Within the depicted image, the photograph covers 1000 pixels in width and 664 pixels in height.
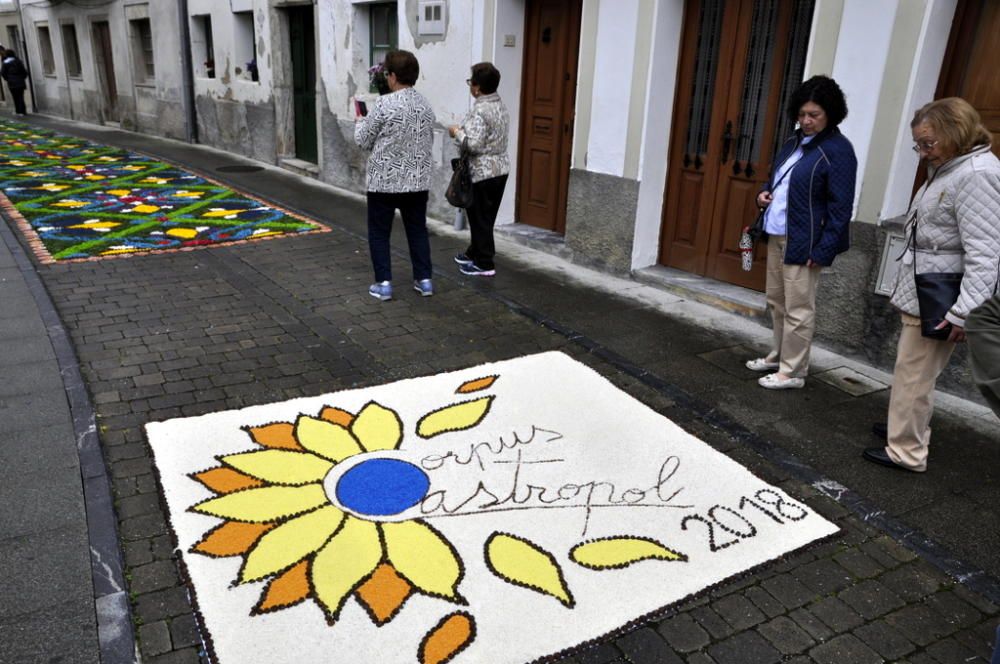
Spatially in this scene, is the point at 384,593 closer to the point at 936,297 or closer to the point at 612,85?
the point at 936,297

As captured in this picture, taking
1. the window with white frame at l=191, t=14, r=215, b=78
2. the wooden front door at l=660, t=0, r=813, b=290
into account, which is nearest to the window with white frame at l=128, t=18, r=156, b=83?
the window with white frame at l=191, t=14, r=215, b=78

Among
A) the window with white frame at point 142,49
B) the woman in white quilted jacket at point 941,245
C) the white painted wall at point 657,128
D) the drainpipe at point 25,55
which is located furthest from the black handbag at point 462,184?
the drainpipe at point 25,55

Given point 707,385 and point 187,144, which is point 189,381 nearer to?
point 707,385

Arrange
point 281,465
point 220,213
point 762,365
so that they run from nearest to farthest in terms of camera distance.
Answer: point 281,465 → point 762,365 → point 220,213

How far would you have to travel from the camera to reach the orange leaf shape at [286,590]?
271 centimetres

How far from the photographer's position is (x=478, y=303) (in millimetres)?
6094

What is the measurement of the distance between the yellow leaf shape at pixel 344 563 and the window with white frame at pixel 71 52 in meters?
21.3

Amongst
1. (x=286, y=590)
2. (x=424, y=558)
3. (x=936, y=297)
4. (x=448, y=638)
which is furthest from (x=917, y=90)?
(x=286, y=590)

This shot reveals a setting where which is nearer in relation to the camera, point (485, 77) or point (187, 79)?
point (485, 77)

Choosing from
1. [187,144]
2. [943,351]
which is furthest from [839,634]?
[187,144]

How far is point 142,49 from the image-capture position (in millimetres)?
16844

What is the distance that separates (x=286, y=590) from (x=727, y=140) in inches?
193

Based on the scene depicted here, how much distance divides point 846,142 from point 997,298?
6.61 ft

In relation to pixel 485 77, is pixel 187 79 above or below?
below
